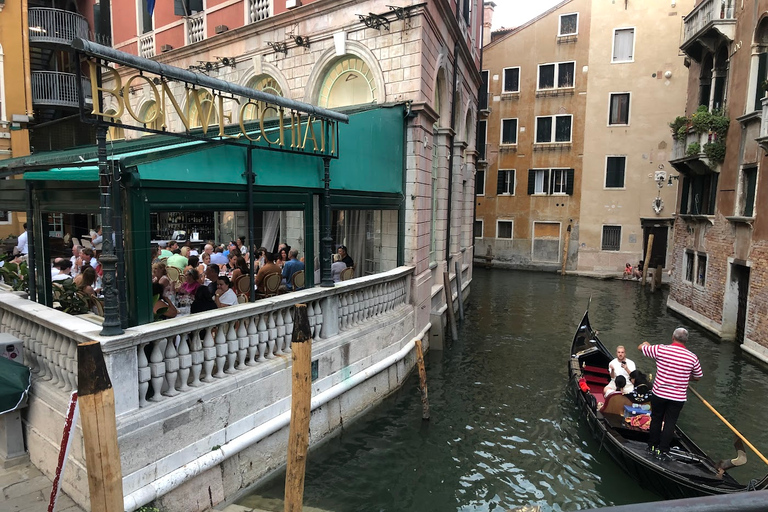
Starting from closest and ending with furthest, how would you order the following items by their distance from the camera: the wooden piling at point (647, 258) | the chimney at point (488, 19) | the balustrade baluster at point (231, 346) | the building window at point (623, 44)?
the balustrade baluster at point (231, 346)
the wooden piling at point (647, 258)
the building window at point (623, 44)
the chimney at point (488, 19)

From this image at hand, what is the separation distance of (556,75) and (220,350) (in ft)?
78.4

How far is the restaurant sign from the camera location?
3.79 m

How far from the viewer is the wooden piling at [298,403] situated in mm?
3878

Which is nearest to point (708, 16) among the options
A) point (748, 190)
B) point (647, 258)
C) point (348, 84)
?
point (748, 190)

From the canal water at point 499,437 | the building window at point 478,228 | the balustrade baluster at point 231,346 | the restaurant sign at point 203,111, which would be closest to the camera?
the restaurant sign at point 203,111

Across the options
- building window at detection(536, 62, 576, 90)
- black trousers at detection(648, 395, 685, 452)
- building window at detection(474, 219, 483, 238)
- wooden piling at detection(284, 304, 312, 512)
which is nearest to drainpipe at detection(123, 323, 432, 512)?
wooden piling at detection(284, 304, 312, 512)

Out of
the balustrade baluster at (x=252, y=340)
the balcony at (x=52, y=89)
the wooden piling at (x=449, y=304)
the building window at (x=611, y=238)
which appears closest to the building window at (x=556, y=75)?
the building window at (x=611, y=238)

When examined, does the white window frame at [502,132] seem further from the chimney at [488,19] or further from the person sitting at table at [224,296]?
the person sitting at table at [224,296]

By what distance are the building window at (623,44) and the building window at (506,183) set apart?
7014 millimetres

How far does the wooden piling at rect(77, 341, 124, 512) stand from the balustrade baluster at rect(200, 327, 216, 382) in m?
1.99

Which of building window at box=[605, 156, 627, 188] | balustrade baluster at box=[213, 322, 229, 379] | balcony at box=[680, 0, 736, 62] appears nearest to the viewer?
balustrade baluster at box=[213, 322, 229, 379]

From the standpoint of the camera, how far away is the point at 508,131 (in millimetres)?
25531

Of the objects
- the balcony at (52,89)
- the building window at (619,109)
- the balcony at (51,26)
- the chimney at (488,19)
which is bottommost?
the balcony at (52,89)

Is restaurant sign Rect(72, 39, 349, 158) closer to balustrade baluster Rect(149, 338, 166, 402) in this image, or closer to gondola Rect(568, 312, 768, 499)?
balustrade baluster Rect(149, 338, 166, 402)
